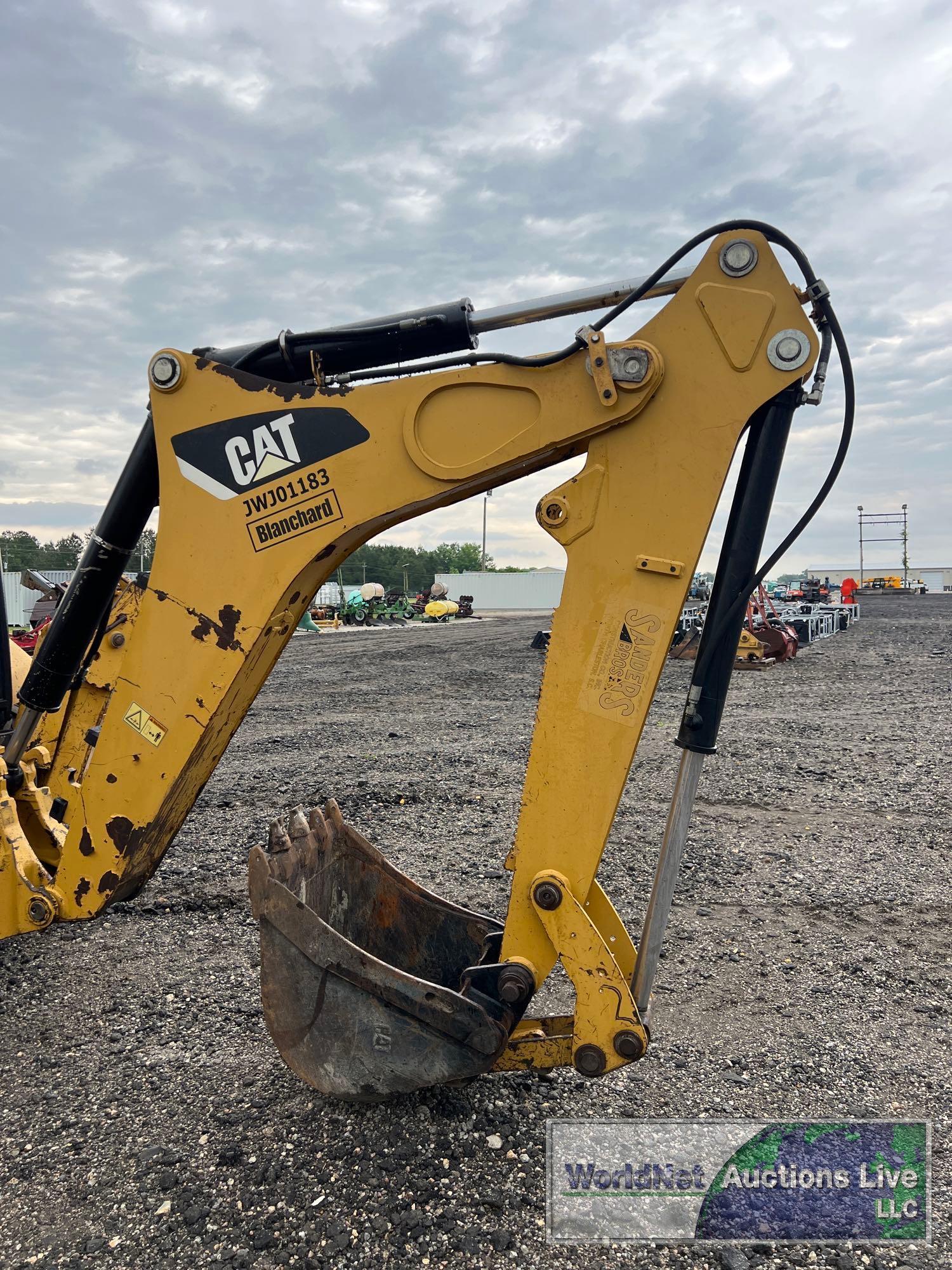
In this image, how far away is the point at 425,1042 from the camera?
2.27m

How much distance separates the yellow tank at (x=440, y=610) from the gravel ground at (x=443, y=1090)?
2953 centimetres

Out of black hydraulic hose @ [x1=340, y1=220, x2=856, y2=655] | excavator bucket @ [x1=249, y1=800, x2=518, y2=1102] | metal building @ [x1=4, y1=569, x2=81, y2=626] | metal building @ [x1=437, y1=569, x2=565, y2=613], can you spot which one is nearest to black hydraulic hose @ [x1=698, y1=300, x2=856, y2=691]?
black hydraulic hose @ [x1=340, y1=220, x2=856, y2=655]

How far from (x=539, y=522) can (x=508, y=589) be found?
2276 inches

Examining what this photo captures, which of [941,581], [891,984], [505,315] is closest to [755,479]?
[505,315]

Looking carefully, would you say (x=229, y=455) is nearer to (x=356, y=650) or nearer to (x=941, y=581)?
(x=356, y=650)

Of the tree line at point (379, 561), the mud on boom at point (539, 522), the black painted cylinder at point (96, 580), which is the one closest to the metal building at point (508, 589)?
the tree line at point (379, 561)

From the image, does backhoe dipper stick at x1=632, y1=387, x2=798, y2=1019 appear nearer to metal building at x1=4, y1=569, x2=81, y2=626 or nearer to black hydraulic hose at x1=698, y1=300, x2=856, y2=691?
black hydraulic hose at x1=698, y1=300, x2=856, y2=691

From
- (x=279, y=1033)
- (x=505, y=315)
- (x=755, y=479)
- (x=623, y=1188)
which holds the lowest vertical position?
(x=623, y=1188)

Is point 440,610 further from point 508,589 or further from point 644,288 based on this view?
point 644,288

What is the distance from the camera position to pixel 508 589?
197 ft

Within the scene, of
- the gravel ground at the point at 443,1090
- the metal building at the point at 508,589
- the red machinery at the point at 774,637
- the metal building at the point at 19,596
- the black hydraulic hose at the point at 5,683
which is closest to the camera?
the gravel ground at the point at 443,1090

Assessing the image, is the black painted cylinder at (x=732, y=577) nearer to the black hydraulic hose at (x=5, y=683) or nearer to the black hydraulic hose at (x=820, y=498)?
the black hydraulic hose at (x=820, y=498)

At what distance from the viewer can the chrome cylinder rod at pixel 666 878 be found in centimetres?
232

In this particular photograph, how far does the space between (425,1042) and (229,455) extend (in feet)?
5.92
